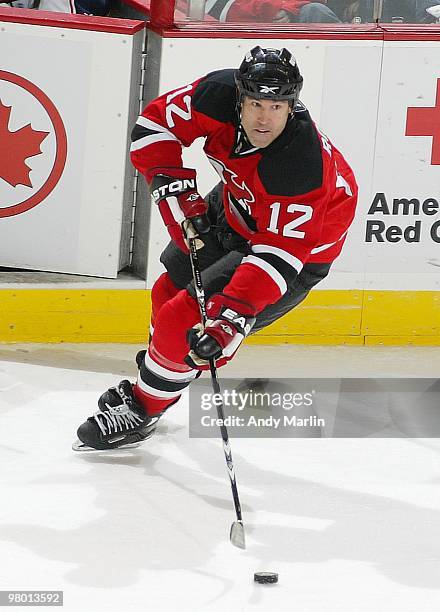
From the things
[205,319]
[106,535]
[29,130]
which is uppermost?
[29,130]

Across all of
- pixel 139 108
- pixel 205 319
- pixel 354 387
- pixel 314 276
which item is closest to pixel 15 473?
pixel 205 319

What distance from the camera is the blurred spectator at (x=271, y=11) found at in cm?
444

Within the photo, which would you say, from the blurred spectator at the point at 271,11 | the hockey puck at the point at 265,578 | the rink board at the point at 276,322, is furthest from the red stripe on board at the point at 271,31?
the hockey puck at the point at 265,578

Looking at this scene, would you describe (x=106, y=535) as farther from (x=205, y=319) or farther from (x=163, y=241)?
(x=163, y=241)

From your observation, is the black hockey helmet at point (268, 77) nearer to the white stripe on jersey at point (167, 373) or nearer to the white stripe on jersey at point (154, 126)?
the white stripe on jersey at point (154, 126)

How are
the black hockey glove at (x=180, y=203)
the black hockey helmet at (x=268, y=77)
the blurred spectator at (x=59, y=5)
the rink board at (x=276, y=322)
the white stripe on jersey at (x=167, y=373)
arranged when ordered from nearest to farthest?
the black hockey helmet at (x=268, y=77) < the black hockey glove at (x=180, y=203) < the white stripe on jersey at (x=167, y=373) < the rink board at (x=276, y=322) < the blurred spectator at (x=59, y=5)

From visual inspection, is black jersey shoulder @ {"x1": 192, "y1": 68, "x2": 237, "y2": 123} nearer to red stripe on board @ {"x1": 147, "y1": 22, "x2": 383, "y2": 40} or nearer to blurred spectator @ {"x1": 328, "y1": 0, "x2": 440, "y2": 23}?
red stripe on board @ {"x1": 147, "y1": 22, "x2": 383, "y2": 40}

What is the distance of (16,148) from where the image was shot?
14.4 ft

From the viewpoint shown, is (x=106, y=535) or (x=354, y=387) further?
(x=354, y=387)

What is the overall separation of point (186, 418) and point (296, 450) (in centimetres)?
38

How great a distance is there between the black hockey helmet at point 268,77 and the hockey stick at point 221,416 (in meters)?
0.45

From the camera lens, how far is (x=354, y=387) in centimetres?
422

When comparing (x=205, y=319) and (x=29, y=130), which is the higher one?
(x=29, y=130)

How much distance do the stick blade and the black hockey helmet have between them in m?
0.98
